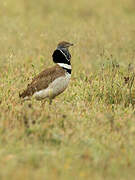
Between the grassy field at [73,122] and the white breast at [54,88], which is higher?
the white breast at [54,88]

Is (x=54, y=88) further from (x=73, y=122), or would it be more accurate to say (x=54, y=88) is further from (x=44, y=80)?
(x=73, y=122)

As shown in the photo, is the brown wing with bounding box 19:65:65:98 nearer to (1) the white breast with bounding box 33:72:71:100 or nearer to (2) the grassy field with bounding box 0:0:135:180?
(1) the white breast with bounding box 33:72:71:100

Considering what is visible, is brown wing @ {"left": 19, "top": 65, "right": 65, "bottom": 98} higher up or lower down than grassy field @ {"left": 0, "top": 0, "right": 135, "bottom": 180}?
higher up

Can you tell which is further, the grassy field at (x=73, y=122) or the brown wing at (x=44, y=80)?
the brown wing at (x=44, y=80)

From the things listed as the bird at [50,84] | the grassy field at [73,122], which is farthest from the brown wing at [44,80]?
the grassy field at [73,122]

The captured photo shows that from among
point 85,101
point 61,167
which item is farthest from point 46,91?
point 61,167

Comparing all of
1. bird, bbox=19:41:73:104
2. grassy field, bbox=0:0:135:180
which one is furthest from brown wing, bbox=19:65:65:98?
grassy field, bbox=0:0:135:180

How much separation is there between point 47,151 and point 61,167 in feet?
1.31

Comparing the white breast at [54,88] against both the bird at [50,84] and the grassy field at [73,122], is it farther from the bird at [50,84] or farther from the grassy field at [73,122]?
the grassy field at [73,122]

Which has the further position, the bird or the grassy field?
the bird

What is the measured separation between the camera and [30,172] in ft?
14.1

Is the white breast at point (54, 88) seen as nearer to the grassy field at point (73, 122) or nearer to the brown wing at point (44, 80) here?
the brown wing at point (44, 80)

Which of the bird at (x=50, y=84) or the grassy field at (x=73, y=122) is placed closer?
the grassy field at (x=73, y=122)

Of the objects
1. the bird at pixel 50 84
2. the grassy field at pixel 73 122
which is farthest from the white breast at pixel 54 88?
the grassy field at pixel 73 122
